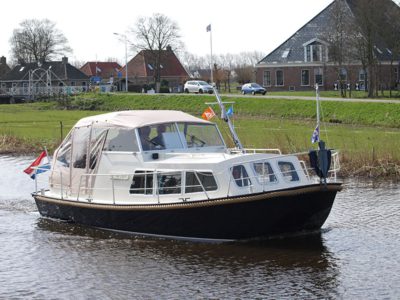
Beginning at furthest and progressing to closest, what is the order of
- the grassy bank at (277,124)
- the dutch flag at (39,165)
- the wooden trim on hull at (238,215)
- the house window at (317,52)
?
1. the house window at (317,52)
2. the grassy bank at (277,124)
3. the dutch flag at (39,165)
4. the wooden trim on hull at (238,215)

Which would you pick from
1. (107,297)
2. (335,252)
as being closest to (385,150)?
(335,252)

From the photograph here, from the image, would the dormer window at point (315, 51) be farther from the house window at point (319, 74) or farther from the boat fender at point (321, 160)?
the boat fender at point (321, 160)

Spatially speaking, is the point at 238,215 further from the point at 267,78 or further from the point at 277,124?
the point at 267,78

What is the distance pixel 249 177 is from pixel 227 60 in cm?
16374

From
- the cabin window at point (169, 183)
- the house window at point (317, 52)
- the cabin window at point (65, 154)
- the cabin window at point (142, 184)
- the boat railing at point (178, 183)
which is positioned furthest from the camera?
the house window at point (317, 52)

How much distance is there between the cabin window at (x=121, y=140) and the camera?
72.4 feet

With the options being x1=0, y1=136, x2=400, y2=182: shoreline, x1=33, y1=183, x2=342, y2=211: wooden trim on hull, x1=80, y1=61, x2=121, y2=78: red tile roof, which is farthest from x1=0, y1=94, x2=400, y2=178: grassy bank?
x1=80, y1=61, x2=121, y2=78: red tile roof

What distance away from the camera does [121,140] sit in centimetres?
2244

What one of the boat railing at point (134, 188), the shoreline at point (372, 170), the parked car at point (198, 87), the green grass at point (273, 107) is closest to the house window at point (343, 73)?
the green grass at point (273, 107)

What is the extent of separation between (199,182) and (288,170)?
2.61 meters

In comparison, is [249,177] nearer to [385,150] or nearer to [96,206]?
[96,206]

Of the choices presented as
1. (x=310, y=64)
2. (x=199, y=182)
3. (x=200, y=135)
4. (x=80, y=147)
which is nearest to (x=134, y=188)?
(x=199, y=182)

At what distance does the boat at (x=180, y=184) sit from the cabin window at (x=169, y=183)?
0.09 feet

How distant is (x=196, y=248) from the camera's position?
19812 millimetres
